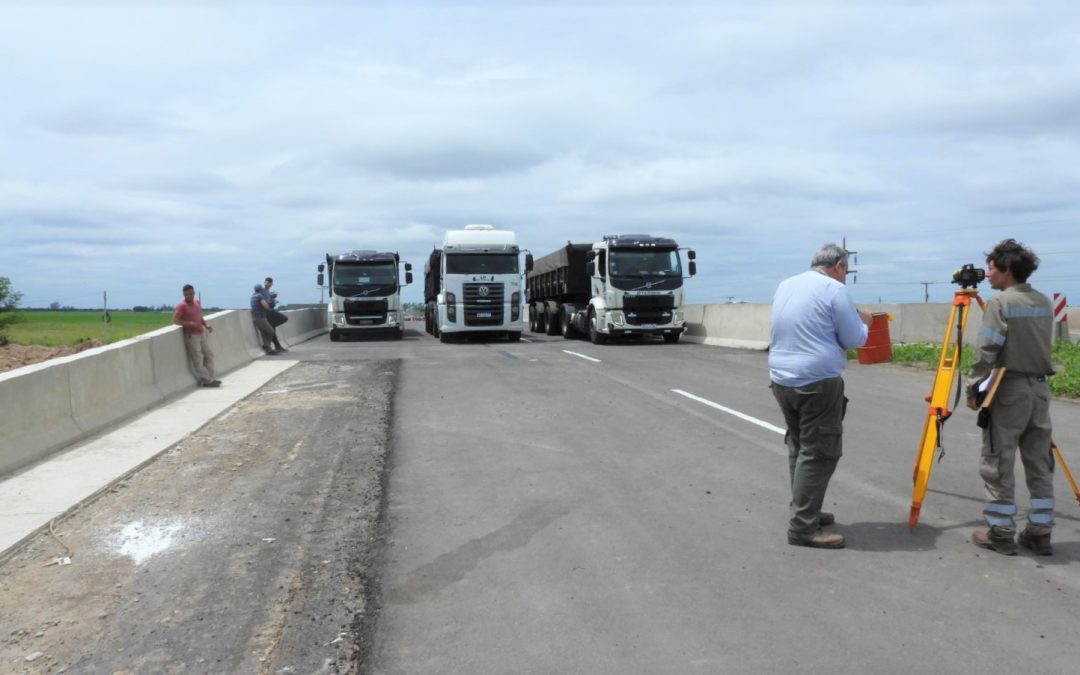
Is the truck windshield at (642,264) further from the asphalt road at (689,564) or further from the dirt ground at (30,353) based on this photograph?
the asphalt road at (689,564)

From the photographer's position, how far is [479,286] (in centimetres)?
2766

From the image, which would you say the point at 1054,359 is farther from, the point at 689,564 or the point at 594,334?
the point at 689,564

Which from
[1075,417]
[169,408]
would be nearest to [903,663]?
[1075,417]

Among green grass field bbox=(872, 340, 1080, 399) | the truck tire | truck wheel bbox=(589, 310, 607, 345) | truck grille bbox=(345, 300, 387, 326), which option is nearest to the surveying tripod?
green grass field bbox=(872, 340, 1080, 399)

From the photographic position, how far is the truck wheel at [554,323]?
104 feet

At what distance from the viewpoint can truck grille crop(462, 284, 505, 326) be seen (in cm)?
2766

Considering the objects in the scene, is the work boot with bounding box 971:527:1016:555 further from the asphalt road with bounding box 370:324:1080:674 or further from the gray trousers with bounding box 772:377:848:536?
the gray trousers with bounding box 772:377:848:536

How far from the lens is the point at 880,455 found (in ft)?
26.9

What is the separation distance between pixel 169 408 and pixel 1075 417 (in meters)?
11.2

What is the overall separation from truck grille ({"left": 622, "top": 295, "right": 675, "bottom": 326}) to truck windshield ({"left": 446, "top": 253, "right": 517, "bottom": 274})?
4.71m

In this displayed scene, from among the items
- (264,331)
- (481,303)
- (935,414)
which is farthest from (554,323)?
(935,414)

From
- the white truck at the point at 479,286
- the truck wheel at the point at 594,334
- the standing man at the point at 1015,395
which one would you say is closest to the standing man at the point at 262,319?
the white truck at the point at 479,286

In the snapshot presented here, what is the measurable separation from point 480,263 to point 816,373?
75.5 feet

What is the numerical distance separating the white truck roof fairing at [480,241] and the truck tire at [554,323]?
3.80 m
